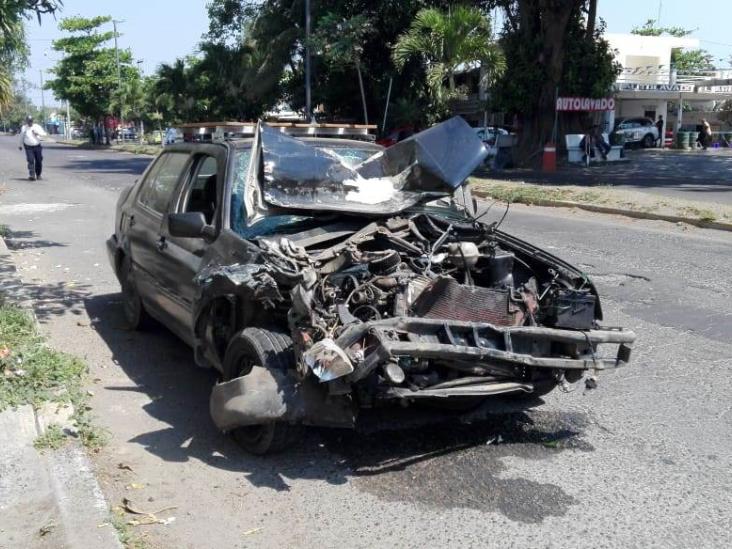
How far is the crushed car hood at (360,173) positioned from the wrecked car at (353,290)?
0.4 inches

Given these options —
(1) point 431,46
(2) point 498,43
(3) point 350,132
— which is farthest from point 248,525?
(2) point 498,43

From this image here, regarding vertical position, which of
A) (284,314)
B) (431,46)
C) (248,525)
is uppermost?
(431,46)

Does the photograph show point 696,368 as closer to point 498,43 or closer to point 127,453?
point 127,453

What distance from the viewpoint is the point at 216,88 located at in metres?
36.8

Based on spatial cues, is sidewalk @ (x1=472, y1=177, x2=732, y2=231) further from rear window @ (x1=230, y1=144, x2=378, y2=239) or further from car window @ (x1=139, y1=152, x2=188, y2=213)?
rear window @ (x1=230, y1=144, x2=378, y2=239)

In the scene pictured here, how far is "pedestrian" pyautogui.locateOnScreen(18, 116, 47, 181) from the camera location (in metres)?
20.8

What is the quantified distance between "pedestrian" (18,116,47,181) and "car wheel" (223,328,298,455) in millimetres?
18560

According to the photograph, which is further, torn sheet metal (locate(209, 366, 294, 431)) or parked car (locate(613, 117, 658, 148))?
parked car (locate(613, 117, 658, 148))

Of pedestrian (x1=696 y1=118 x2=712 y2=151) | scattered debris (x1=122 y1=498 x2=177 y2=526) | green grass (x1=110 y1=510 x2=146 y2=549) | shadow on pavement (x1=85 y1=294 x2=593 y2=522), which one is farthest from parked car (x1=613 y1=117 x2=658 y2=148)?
green grass (x1=110 y1=510 x2=146 y2=549)

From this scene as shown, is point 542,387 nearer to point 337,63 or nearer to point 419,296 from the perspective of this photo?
point 419,296

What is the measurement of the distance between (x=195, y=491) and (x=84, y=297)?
4.83 metres

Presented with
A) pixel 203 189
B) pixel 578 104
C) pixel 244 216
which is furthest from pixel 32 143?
pixel 244 216

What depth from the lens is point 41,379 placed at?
5.16 m

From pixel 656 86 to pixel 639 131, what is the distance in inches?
248
